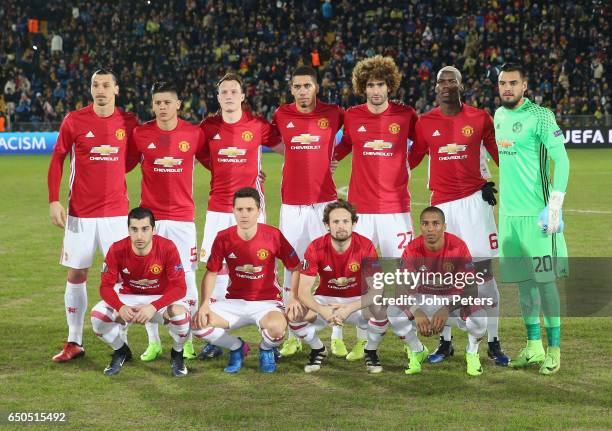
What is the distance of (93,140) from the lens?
8133mm

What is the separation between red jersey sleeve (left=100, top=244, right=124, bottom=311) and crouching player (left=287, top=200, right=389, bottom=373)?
136cm

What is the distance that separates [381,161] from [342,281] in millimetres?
1194

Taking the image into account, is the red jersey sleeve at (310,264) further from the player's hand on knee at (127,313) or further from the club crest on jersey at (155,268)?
the player's hand on knee at (127,313)

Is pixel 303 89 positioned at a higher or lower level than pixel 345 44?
lower

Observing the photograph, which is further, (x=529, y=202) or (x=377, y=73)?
(x=377, y=73)

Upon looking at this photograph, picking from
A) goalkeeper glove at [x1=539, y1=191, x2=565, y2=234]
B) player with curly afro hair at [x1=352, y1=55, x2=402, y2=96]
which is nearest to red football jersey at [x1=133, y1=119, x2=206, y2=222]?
player with curly afro hair at [x1=352, y1=55, x2=402, y2=96]

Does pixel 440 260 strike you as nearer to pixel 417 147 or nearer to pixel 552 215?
pixel 552 215

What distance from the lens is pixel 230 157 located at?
829 centimetres

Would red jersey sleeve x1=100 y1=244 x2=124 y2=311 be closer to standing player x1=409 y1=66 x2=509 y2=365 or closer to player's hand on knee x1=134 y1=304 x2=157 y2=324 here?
player's hand on knee x1=134 y1=304 x2=157 y2=324

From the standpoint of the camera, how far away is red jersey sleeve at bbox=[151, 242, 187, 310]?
7496mm

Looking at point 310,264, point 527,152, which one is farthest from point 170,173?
point 527,152

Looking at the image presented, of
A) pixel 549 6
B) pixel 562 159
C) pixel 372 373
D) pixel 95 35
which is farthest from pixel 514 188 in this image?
pixel 95 35

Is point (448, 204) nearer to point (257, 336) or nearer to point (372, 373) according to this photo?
point (372, 373)

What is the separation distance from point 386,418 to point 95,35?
34.0 meters
